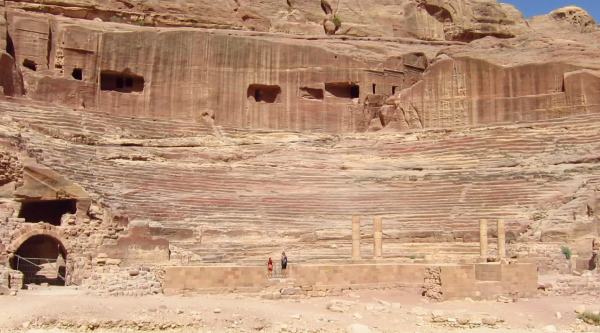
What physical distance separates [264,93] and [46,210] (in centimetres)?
1386

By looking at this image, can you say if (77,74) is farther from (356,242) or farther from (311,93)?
(356,242)

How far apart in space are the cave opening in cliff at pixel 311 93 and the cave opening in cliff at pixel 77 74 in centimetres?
893

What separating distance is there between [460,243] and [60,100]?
16.7m

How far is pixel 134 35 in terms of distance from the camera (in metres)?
30.9

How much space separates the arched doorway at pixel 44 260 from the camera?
1805 centimetres

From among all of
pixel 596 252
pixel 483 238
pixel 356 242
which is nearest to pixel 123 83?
pixel 356 242

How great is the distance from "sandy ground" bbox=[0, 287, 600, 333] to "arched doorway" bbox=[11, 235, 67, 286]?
121 inches

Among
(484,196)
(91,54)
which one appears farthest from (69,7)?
(484,196)

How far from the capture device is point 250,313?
1296 cm

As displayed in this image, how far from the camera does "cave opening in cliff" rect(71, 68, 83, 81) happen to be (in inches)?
1191

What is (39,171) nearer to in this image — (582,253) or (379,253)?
(379,253)

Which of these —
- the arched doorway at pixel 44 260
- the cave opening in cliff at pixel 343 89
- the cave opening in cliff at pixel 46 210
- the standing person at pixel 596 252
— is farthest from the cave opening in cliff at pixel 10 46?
the standing person at pixel 596 252

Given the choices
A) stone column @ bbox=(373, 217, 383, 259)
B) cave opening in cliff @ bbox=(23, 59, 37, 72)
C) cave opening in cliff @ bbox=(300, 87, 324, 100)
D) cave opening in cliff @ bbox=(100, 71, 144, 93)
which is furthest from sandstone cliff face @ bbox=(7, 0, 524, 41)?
stone column @ bbox=(373, 217, 383, 259)

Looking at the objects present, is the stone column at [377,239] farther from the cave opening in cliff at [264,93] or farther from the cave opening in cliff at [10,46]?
the cave opening in cliff at [10,46]
